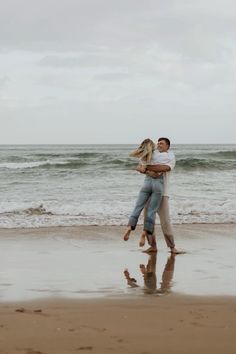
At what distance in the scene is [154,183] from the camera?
830cm

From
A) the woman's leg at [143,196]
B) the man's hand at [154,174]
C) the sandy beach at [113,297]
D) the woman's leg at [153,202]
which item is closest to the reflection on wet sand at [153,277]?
the sandy beach at [113,297]

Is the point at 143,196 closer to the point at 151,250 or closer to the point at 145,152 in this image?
the point at 145,152

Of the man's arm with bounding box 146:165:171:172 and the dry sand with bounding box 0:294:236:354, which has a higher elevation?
the man's arm with bounding box 146:165:171:172

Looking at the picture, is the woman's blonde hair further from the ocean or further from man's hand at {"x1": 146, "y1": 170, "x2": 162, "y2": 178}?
the ocean

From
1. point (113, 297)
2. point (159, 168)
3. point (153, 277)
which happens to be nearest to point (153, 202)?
point (159, 168)

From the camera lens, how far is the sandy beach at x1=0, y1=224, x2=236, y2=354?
4.02 m

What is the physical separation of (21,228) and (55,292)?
18.0 ft

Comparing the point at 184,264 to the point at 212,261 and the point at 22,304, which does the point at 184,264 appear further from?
the point at 22,304

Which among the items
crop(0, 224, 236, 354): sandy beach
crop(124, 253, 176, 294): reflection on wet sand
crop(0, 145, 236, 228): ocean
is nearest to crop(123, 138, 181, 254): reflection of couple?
crop(0, 224, 236, 354): sandy beach

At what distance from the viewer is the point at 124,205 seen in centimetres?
1464

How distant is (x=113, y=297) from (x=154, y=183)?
10.2 feet

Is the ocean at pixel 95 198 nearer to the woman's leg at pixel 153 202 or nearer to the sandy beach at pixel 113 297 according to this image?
the sandy beach at pixel 113 297

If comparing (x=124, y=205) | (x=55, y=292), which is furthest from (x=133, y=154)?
(x=124, y=205)

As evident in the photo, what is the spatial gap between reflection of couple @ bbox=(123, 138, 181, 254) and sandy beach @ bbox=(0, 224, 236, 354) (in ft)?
1.14
